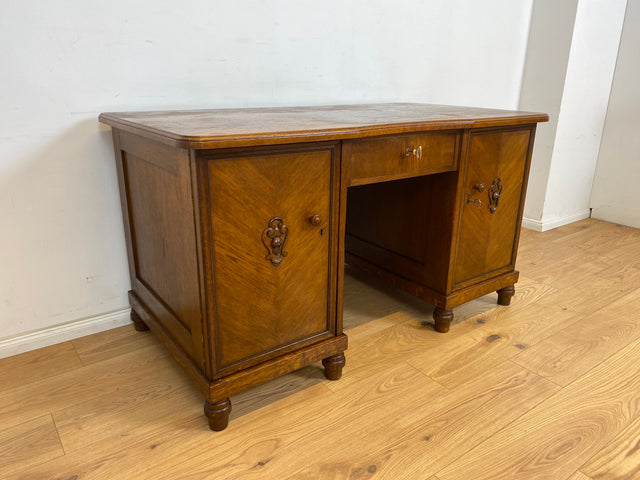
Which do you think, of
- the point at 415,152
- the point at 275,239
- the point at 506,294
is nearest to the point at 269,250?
the point at 275,239

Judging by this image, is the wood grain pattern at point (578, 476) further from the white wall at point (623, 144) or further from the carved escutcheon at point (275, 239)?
the white wall at point (623, 144)

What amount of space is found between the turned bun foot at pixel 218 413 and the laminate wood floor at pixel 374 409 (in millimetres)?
28

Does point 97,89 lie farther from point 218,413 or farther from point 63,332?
point 218,413

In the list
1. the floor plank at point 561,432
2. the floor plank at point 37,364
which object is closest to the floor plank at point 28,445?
the floor plank at point 37,364

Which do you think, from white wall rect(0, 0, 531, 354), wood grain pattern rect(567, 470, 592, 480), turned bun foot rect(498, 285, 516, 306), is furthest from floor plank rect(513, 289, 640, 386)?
white wall rect(0, 0, 531, 354)

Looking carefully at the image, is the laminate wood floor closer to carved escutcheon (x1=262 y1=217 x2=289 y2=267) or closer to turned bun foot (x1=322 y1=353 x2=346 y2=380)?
turned bun foot (x1=322 y1=353 x2=346 y2=380)

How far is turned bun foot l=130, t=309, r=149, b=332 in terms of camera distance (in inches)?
65.3

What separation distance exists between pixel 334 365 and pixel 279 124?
0.71 metres

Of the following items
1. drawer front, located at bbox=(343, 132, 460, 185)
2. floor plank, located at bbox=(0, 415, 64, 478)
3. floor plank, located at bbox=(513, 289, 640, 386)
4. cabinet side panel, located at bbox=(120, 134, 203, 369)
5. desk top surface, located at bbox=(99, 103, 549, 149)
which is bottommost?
floor plank, located at bbox=(513, 289, 640, 386)

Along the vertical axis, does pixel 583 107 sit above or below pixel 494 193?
above

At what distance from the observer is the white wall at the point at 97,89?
4.53ft

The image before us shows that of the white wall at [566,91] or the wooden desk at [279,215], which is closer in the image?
the wooden desk at [279,215]

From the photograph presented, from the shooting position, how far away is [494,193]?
66.5 inches

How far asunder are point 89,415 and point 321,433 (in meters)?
0.62
